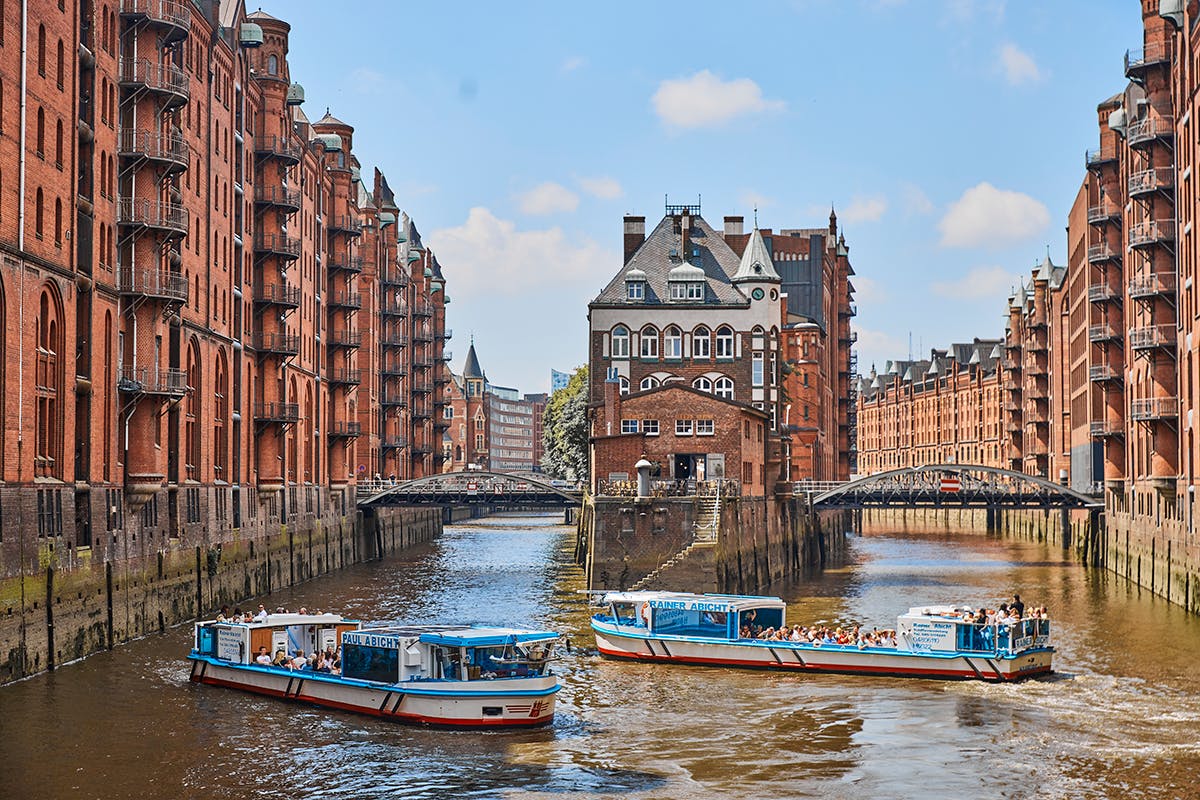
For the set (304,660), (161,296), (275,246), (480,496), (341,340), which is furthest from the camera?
(341,340)

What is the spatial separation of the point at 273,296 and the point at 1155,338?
4569 centimetres

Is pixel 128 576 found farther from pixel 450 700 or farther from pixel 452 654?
pixel 450 700

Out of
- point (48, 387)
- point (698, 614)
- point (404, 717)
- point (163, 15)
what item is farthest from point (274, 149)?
point (404, 717)

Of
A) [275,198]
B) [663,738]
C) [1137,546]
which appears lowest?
[663,738]

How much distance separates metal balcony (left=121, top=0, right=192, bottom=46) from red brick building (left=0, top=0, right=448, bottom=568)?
9 centimetres

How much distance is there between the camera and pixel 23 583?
4784 cm

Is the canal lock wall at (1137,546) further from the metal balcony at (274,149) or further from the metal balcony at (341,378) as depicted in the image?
the metal balcony at (341,378)

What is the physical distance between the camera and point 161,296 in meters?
61.8

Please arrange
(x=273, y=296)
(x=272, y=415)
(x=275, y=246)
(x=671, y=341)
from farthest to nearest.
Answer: (x=671, y=341) < (x=275, y=246) < (x=273, y=296) < (x=272, y=415)

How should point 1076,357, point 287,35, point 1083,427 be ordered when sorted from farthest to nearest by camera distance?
point 1076,357, point 1083,427, point 287,35

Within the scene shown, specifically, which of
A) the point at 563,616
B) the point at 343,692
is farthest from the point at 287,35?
the point at 343,692

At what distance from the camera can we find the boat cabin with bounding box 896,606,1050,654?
170 feet

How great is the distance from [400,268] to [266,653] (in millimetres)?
91198

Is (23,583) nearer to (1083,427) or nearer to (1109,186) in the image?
(1109,186)
